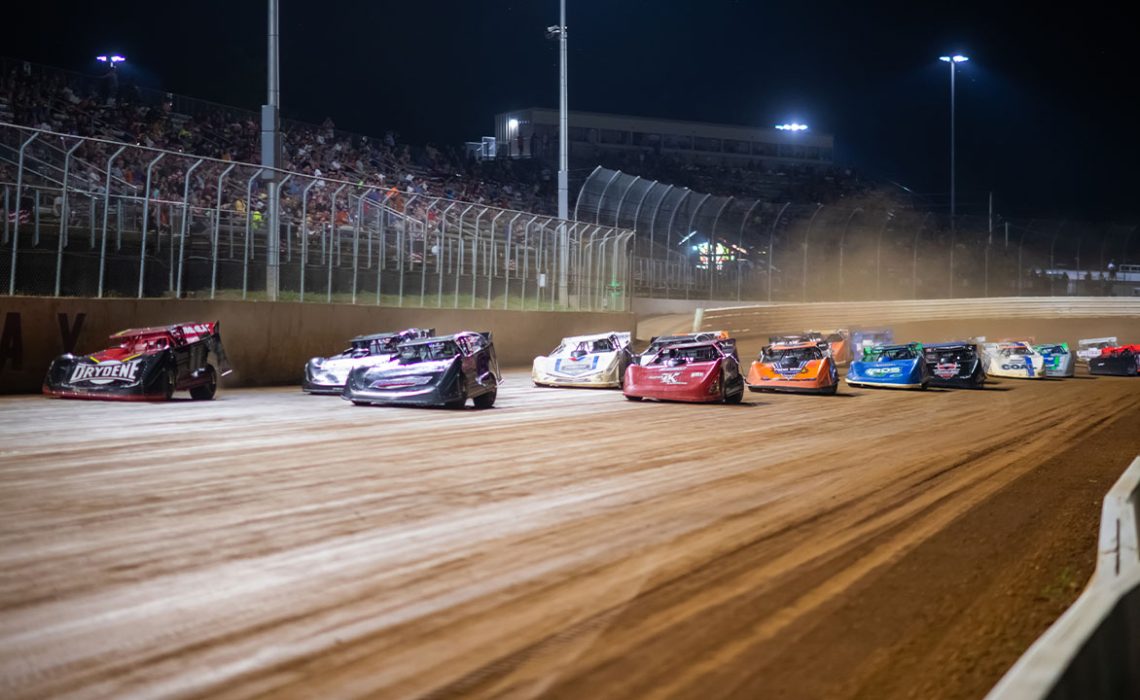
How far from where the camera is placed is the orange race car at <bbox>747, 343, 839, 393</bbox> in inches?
827

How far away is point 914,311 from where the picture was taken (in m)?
47.3

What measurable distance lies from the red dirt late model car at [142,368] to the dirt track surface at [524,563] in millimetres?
4071

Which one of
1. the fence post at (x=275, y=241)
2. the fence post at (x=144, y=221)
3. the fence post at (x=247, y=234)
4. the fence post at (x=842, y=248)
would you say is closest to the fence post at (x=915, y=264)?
the fence post at (x=842, y=248)

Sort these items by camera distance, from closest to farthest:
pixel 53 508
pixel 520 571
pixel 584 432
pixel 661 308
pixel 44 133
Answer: pixel 520 571 → pixel 53 508 → pixel 584 432 → pixel 44 133 → pixel 661 308

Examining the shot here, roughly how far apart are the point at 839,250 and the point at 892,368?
22.6 metres

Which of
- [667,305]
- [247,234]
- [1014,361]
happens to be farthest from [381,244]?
[667,305]

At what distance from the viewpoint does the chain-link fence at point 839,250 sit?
39312 mm

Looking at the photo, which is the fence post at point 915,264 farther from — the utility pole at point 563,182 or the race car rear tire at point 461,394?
the race car rear tire at point 461,394

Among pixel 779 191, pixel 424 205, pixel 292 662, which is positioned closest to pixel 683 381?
pixel 424 205

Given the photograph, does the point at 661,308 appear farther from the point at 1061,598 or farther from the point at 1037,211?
the point at 1061,598

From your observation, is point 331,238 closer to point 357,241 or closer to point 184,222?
point 357,241

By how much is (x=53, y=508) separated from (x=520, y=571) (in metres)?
3.32

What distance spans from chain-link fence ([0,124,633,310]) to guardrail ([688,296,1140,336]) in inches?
622

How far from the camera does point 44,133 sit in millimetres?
16516
